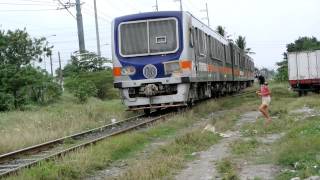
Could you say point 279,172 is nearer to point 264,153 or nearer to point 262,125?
point 264,153

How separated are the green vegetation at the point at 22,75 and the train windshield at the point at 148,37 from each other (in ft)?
27.9

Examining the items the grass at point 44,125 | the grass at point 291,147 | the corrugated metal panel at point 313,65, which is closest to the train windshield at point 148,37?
the grass at point 44,125

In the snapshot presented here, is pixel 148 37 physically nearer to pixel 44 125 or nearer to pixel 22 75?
pixel 44 125

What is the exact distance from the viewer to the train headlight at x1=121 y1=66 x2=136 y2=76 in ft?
65.6

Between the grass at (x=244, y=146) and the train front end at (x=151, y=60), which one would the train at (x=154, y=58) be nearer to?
the train front end at (x=151, y=60)

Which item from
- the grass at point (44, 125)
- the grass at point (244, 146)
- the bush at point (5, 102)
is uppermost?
the bush at point (5, 102)

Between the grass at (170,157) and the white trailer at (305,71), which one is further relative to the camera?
the white trailer at (305,71)

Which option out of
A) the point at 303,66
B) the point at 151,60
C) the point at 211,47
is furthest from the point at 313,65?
the point at 151,60

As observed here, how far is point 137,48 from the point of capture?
20047mm

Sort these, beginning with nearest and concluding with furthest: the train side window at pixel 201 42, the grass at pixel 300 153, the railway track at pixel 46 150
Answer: the grass at pixel 300 153, the railway track at pixel 46 150, the train side window at pixel 201 42

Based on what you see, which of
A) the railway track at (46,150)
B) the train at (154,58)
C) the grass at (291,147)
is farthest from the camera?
the train at (154,58)

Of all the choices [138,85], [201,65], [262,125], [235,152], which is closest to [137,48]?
[138,85]

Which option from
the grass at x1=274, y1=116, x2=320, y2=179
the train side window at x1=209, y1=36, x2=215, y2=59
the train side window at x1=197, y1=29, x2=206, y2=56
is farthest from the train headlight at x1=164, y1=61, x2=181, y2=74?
the grass at x1=274, y1=116, x2=320, y2=179

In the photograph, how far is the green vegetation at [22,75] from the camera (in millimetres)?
27578
